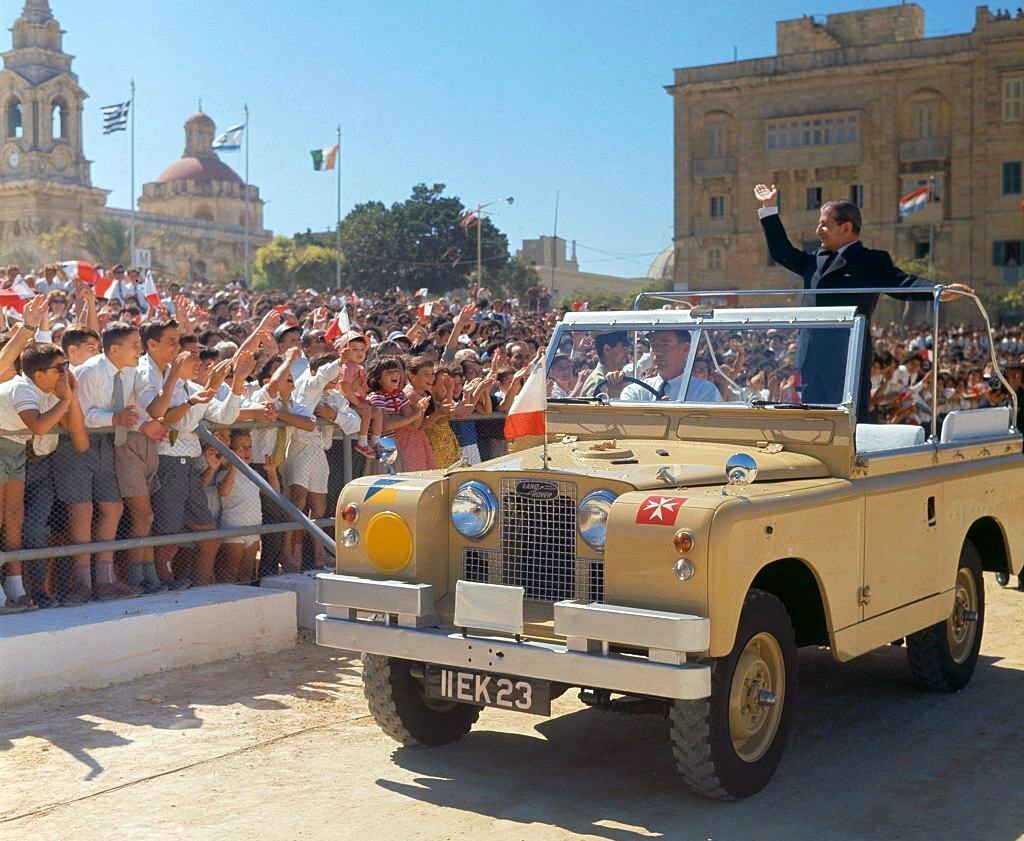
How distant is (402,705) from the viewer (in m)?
6.51

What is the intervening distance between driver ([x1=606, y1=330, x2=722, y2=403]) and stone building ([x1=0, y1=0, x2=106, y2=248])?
94.8 meters

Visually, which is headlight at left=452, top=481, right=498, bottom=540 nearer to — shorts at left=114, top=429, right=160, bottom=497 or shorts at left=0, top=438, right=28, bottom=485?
shorts at left=114, top=429, right=160, bottom=497

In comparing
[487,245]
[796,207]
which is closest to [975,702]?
[796,207]

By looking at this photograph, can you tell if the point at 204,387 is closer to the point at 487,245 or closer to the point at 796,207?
the point at 796,207

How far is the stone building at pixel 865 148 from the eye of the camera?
226 ft

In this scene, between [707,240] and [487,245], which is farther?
[487,245]

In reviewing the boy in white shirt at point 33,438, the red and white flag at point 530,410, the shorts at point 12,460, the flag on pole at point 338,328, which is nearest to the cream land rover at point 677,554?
the red and white flag at point 530,410

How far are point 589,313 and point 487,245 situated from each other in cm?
8506

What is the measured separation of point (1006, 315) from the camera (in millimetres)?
64438

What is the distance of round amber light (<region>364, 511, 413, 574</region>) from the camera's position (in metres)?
6.25

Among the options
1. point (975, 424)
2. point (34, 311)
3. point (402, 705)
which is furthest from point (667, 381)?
point (34, 311)

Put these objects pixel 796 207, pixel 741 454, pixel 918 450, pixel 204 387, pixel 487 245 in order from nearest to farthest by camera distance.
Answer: pixel 741 454, pixel 918 450, pixel 204 387, pixel 796 207, pixel 487 245

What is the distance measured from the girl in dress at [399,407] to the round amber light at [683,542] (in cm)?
495

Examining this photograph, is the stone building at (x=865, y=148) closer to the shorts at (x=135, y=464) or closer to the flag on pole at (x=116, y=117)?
the flag on pole at (x=116, y=117)
